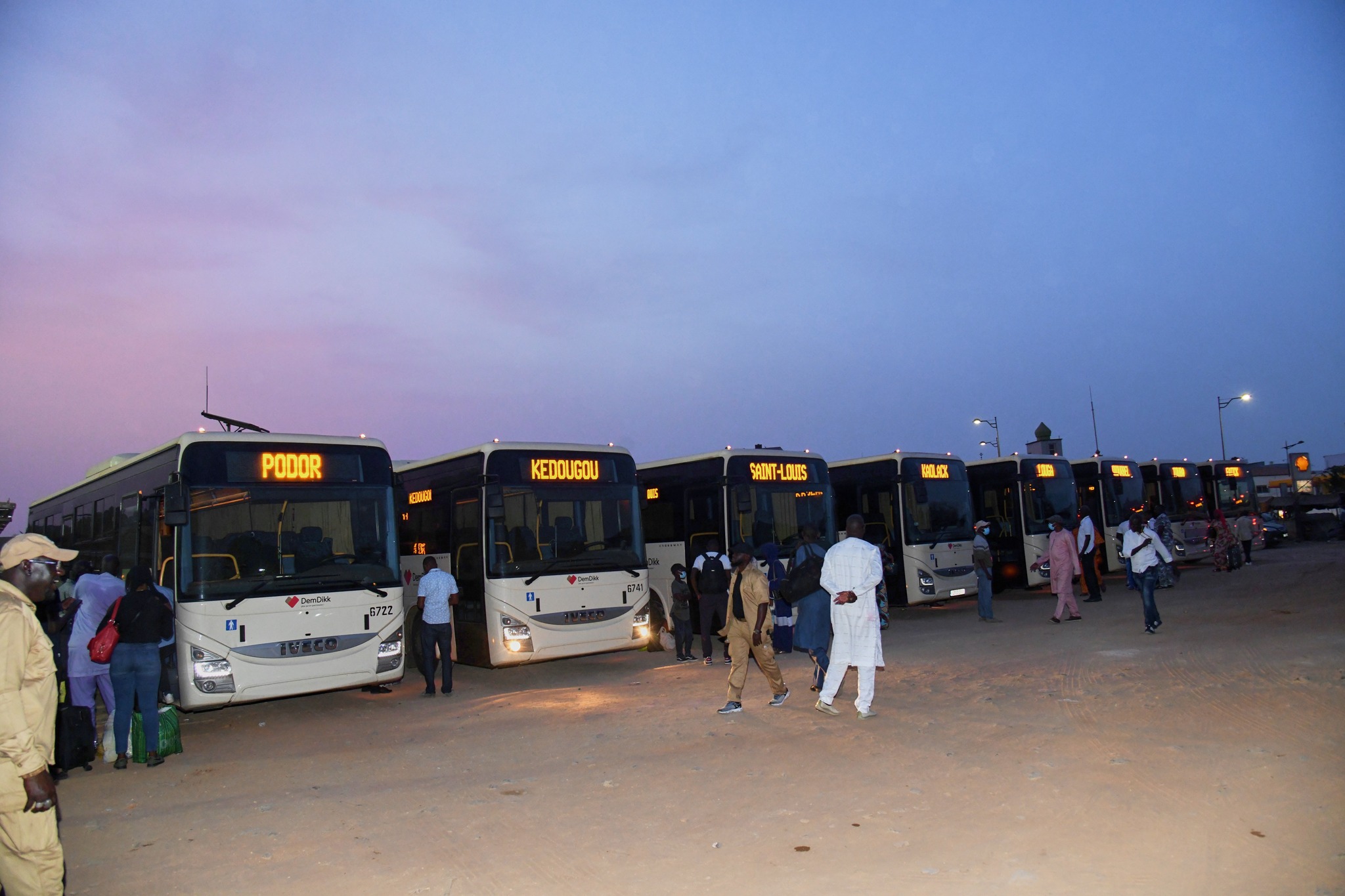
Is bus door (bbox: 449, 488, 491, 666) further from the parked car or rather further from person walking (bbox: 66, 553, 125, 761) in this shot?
the parked car

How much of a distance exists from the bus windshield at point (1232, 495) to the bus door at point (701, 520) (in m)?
19.7

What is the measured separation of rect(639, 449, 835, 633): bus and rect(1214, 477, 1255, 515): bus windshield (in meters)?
17.8

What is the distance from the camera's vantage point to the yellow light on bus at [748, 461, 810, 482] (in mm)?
15266

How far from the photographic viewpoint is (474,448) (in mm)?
12562

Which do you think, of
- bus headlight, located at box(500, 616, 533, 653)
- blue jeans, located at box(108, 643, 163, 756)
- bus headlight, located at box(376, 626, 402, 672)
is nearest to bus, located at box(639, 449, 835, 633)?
bus headlight, located at box(500, 616, 533, 653)

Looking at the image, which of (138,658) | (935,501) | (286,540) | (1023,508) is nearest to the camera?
(138,658)

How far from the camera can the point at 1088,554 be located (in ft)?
57.8

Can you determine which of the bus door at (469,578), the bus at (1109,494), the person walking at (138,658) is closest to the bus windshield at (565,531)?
the bus door at (469,578)

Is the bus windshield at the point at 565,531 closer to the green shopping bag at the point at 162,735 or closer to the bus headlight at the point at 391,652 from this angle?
the bus headlight at the point at 391,652

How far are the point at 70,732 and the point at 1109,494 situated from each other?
22.9 m

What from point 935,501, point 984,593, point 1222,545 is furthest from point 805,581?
point 1222,545

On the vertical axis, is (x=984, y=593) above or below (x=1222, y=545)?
below

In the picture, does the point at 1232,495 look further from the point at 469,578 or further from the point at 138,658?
the point at 138,658

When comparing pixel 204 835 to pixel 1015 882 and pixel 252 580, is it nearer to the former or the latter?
pixel 252 580
